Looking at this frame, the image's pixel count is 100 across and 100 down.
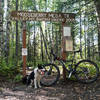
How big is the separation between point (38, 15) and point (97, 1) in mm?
2977

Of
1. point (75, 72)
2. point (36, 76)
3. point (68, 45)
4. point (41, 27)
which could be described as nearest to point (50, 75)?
point (36, 76)

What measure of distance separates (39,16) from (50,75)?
2.69 metres

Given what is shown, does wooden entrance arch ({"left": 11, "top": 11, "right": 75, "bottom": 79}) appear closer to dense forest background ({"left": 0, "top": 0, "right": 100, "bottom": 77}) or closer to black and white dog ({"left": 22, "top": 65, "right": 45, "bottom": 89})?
black and white dog ({"left": 22, "top": 65, "right": 45, "bottom": 89})

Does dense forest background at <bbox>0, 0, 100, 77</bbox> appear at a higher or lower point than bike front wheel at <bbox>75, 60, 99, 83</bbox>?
higher

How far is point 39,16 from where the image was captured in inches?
270

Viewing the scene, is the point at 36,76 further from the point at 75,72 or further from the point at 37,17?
the point at 37,17

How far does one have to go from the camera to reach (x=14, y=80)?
23.0 ft

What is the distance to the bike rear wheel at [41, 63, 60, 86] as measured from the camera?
6.27 m

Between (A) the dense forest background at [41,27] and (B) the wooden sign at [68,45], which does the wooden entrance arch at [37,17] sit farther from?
(A) the dense forest background at [41,27]

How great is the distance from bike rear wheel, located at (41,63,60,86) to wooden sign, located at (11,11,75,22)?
7.08ft

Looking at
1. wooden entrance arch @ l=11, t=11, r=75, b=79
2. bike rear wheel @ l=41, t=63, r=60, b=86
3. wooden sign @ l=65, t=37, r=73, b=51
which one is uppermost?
wooden entrance arch @ l=11, t=11, r=75, b=79

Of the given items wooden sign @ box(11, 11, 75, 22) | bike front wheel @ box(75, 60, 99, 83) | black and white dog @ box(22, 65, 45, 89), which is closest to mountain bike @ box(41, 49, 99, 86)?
bike front wheel @ box(75, 60, 99, 83)

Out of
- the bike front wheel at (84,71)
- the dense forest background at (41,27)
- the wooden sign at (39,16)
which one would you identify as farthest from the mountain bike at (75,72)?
the dense forest background at (41,27)

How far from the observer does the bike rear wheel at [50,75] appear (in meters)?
6.27
